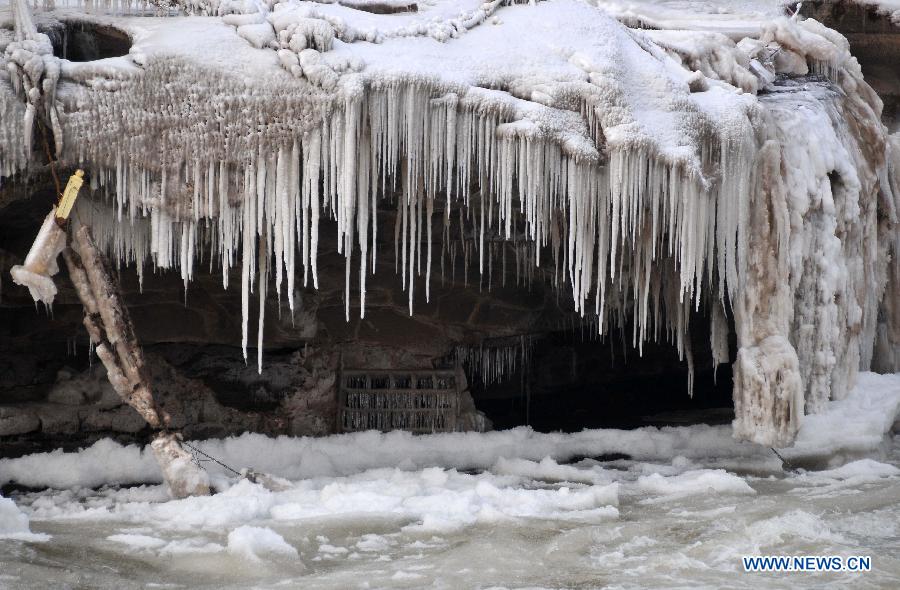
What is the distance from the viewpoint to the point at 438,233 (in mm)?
10586

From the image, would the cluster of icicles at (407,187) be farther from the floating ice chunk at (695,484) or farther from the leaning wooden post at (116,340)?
the floating ice chunk at (695,484)

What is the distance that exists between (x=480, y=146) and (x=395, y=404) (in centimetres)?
428

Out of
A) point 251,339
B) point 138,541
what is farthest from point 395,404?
point 138,541

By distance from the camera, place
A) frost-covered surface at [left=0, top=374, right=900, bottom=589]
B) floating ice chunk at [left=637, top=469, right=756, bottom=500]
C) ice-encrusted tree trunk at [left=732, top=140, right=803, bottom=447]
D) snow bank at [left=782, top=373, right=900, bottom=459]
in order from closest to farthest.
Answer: frost-covered surface at [left=0, top=374, right=900, bottom=589] < floating ice chunk at [left=637, top=469, right=756, bottom=500] < ice-encrusted tree trunk at [left=732, top=140, right=803, bottom=447] < snow bank at [left=782, top=373, right=900, bottom=459]

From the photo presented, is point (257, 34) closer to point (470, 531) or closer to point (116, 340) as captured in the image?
point (116, 340)

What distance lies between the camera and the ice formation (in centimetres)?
779

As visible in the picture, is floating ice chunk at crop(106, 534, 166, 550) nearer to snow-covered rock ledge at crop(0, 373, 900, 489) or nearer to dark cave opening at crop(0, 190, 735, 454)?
snow-covered rock ledge at crop(0, 373, 900, 489)

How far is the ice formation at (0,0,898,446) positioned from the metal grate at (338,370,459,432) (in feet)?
8.74

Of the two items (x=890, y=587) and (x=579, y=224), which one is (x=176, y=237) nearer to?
(x=579, y=224)

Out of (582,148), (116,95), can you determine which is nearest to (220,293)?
(116,95)

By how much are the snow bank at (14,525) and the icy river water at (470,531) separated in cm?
4

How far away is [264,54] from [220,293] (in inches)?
141

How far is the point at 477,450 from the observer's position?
10.5 metres

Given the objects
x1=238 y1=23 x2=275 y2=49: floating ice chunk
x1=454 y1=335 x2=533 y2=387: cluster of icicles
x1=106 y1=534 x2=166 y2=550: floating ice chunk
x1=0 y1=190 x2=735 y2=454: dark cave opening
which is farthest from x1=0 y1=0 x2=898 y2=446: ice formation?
x1=454 y1=335 x2=533 y2=387: cluster of icicles
